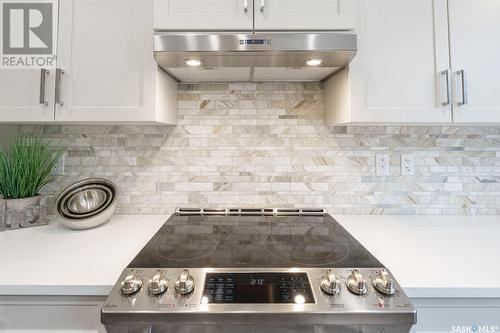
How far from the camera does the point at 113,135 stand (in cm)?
133

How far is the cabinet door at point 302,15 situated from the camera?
95cm

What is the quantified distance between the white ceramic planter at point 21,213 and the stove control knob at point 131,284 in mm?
794

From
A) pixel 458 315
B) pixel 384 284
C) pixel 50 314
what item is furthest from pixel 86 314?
pixel 458 315

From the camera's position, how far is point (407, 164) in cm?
133

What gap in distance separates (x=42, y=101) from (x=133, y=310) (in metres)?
0.92

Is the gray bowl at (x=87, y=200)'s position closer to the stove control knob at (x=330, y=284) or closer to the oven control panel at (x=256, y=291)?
the oven control panel at (x=256, y=291)

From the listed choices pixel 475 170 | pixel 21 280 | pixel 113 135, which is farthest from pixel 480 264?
pixel 113 135

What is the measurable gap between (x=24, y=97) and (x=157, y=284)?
98 centimetres

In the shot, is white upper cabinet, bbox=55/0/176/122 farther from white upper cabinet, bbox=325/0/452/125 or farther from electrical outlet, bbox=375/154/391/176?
electrical outlet, bbox=375/154/391/176

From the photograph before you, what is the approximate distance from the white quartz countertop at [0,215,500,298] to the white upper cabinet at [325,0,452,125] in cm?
48

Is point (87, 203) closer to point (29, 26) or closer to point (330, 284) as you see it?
point (29, 26)

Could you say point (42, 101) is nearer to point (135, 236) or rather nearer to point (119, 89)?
point (119, 89)

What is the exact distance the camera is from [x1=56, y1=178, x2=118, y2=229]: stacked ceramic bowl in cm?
108

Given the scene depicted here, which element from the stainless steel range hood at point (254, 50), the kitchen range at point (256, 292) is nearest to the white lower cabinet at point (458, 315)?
the kitchen range at point (256, 292)
